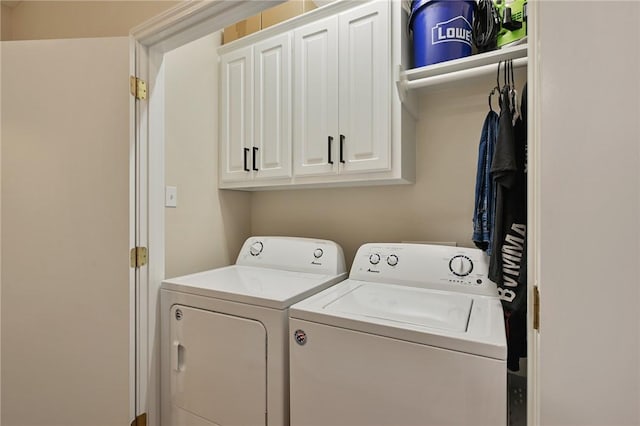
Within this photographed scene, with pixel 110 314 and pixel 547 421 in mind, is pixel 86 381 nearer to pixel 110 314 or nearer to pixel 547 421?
pixel 110 314

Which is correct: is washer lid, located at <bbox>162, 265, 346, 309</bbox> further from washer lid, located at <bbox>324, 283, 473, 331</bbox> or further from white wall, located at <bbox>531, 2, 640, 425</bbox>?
white wall, located at <bbox>531, 2, 640, 425</bbox>

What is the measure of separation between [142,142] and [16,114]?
658 millimetres

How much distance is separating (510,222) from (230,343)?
1.29 meters

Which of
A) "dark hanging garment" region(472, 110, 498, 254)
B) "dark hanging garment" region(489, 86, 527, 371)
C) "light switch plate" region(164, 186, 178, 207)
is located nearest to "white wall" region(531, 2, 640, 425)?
"dark hanging garment" region(489, 86, 527, 371)

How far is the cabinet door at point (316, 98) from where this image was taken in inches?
70.4

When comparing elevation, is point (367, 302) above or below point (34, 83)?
below

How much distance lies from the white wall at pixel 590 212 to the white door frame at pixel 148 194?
4.56ft

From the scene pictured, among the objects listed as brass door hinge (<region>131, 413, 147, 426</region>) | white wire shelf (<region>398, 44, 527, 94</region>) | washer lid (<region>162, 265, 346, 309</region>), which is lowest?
brass door hinge (<region>131, 413, 147, 426</region>)

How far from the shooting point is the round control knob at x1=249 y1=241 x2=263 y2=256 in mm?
2060

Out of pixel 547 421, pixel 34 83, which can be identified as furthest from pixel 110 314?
pixel 547 421

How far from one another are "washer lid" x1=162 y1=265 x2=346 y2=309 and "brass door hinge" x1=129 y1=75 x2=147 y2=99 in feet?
3.07

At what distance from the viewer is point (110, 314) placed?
1.50 m

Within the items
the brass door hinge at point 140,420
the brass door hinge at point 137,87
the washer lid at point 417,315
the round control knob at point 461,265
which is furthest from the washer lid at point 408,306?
the brass door hinge at point 137,87

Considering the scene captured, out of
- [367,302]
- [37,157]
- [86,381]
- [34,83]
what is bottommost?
[86,381]
